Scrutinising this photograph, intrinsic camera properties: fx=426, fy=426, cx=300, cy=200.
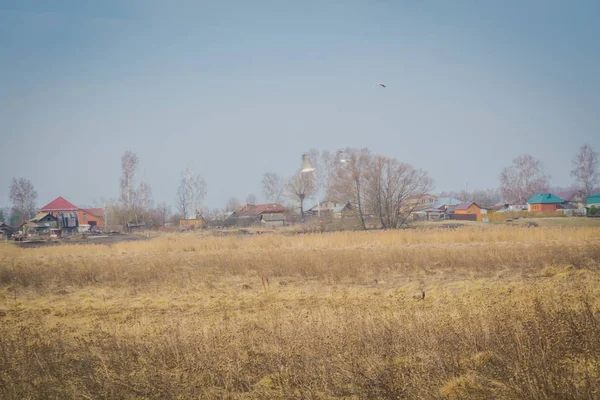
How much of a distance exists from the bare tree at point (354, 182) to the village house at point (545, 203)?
36.9m

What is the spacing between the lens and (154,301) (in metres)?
11.9

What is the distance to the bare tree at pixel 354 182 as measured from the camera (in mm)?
40062

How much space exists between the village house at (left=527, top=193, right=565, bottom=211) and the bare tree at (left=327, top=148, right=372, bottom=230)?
36882 mm

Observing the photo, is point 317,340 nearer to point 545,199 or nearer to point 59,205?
point 545,199

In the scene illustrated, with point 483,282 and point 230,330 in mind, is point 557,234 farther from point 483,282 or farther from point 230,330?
point 230,330

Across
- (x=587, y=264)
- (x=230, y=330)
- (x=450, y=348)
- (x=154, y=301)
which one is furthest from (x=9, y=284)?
(x=587, y=264)

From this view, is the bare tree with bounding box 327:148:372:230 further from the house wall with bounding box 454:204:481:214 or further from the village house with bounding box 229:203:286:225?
the house wall with bounding box 454:204:481:214

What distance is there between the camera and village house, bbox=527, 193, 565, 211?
63.2m

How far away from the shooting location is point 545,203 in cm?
6359

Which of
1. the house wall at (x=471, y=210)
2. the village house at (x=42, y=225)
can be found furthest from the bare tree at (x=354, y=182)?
the house wall at (x=471, y=210)

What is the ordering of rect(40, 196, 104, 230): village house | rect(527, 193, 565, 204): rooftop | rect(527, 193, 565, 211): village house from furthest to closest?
rect(40, 196, 104, 230): village house < rect(527, 193, 565, 204): rooftop < rect(527, 193, 565, 211): village house

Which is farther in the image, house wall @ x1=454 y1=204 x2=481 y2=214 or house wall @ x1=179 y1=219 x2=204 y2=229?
house wall @ x1=454 y1=204 x2=481 y2=214

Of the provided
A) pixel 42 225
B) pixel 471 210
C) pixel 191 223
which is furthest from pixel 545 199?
pixel 42 225

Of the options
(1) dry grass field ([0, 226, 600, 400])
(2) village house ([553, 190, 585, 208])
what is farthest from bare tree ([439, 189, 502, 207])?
(1) dry grass field ([0, 226, 600, 400])
